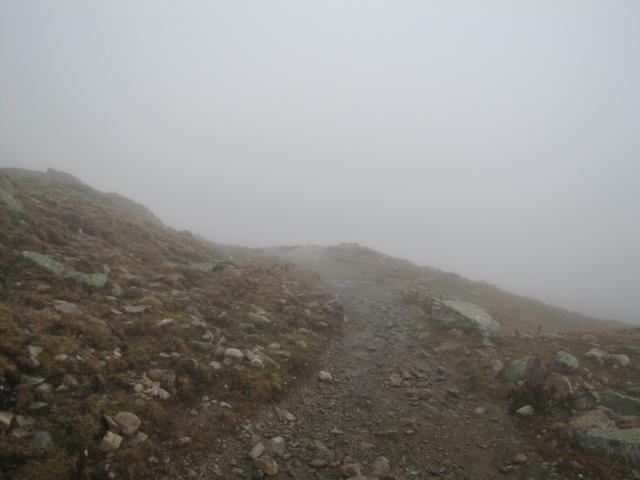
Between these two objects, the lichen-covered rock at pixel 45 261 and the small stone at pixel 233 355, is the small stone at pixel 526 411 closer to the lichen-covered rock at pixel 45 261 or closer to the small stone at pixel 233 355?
the small stone at pixel 233 355

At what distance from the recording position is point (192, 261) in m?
21.8

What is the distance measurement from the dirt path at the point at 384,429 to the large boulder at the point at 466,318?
2866mm

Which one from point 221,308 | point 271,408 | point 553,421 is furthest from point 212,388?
point 553,421

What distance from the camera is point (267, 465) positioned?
740 cm

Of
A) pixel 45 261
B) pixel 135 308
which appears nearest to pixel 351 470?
pixel 135 308

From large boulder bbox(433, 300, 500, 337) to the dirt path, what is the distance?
9.40 ft

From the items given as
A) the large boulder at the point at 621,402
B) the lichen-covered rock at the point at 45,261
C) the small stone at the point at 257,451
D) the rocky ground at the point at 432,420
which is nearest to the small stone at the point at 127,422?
the rocky ground at the point at 432,420

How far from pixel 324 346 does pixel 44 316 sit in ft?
30.9

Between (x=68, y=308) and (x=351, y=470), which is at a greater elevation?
(x=68, y=308)

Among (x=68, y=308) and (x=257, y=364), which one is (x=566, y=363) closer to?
(x=257, y=364)

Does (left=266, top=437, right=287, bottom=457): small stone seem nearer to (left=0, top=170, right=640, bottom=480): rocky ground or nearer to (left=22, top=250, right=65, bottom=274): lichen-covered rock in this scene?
(left=0, top=170, right=640, bottom=480): rocky ground

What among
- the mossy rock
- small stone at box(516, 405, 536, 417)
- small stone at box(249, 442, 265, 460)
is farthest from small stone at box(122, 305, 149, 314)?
small stone at box(516, 405, 536, 417)

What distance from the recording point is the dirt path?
25.5ft

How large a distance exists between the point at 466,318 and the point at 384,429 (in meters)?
9.35
